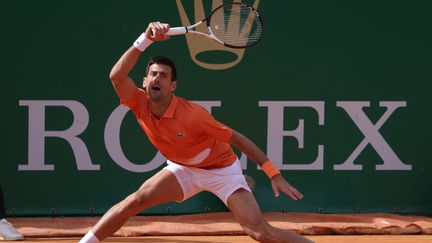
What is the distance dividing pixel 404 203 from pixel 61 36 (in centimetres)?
313

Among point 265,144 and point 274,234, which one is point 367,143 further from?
point 274,234

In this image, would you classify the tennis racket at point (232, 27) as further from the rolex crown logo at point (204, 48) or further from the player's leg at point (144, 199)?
the player's leg at point (144, 199)

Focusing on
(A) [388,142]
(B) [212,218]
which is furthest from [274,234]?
(A) [388,142]

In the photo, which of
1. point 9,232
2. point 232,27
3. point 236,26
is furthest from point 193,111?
point 9,232

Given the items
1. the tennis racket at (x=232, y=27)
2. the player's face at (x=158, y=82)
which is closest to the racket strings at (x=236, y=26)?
the tennis racket at (x=232, y=27)

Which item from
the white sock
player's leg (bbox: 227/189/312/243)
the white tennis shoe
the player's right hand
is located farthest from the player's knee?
the white tennis shoe

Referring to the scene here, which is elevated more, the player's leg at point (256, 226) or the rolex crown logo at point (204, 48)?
the rolex crown logo at point (204, 48)

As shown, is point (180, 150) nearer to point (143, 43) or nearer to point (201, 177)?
point (201, 177)

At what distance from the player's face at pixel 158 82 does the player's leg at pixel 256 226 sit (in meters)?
0.77

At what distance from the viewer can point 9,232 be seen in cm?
716

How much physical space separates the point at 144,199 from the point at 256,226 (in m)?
0.72

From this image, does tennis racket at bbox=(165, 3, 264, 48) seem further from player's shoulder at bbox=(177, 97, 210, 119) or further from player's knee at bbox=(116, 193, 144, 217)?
player's knee at bbox=(116, 193, 144, 217)

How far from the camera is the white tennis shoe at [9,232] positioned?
7148 mm

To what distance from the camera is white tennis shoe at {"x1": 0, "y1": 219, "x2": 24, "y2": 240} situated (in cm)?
715
